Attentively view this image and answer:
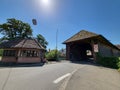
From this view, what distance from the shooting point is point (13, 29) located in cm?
3859

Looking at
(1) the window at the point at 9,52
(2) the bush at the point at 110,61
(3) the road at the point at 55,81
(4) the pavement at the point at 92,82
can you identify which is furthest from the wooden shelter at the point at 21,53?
(4) the pavement at the point at 92,82

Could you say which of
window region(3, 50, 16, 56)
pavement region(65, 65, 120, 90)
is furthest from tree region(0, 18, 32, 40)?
pavement region(65, 65, 120, 90)

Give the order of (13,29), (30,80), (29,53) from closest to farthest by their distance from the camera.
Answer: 1. (30,80)
2. (29,53)
3. (13,29)

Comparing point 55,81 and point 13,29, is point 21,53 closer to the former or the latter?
point 55,81

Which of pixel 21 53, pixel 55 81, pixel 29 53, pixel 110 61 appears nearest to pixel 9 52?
pixel 21 53

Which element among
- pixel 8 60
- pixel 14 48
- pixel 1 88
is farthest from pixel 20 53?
pixel 1 88

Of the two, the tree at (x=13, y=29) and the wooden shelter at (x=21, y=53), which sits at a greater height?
the tree at (x=13, y=29)

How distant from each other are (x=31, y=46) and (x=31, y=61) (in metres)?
2.92

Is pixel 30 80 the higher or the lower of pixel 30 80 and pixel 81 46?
the lower

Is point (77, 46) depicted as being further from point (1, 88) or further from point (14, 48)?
point (1, 88)

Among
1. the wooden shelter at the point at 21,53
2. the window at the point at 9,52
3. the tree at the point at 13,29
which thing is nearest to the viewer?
the wooden shelter at the point at 21,53

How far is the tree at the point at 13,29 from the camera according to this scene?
37.4m

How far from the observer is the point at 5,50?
22.7m

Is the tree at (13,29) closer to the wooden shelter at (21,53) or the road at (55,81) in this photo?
the wooden shelter at (21,53)
